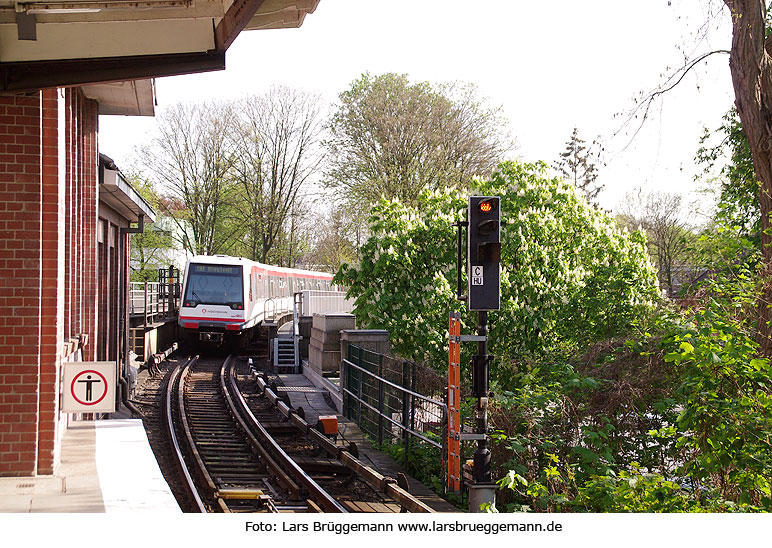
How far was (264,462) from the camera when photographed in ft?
37.2

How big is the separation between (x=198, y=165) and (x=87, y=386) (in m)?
33.6

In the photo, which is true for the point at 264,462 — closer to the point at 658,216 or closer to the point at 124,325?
the point at 124,325

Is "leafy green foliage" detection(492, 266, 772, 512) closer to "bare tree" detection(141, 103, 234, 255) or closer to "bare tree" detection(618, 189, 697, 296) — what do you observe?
"bare tree" detection(141, 103, 234, 255)

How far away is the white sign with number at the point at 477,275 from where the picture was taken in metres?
8.38

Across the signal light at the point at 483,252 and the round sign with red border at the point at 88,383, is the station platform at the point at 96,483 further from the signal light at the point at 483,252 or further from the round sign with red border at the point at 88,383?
the signal light at the point at 483,252

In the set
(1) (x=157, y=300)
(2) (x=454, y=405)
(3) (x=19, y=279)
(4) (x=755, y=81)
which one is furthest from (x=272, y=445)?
(1) (x=157, y=300)

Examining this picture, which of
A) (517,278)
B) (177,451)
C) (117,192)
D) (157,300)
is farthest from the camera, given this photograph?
(157,300)

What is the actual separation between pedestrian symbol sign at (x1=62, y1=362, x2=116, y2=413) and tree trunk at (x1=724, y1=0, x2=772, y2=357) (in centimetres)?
854

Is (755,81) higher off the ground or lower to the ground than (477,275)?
higher

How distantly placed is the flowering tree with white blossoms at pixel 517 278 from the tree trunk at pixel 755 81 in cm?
401

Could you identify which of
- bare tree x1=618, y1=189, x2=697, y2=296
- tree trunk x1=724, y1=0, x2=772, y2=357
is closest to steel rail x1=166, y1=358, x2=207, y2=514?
tree trunk x1=724, y1=0, x2=772, y2=357

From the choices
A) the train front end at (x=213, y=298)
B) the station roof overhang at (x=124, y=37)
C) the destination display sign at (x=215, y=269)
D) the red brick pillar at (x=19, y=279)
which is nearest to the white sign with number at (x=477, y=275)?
the station roof overhang at (x=124, y=37)

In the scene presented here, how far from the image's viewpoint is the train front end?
89.8ft

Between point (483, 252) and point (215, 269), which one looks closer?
point (483, 252)
